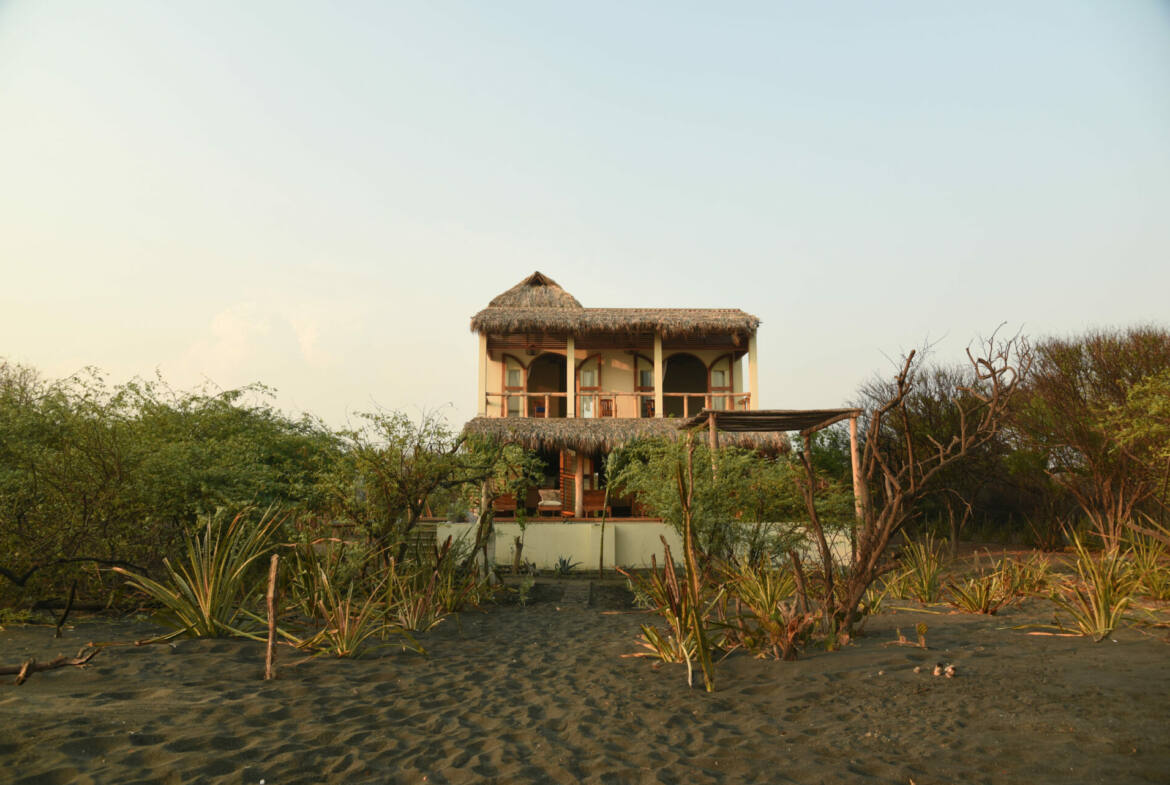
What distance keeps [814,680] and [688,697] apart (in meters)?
0.99

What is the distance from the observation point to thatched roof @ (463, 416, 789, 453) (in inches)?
607

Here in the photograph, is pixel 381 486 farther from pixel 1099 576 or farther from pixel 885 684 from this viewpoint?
pixel 1099 576

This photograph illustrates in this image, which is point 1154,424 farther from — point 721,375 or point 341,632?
point 721,375

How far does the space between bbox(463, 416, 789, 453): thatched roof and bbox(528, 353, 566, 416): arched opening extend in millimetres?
3416

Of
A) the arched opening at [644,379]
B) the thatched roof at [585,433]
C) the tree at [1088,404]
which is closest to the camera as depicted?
the tree at [1088,404]

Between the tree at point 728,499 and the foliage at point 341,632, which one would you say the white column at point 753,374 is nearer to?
the tree at point 728,499

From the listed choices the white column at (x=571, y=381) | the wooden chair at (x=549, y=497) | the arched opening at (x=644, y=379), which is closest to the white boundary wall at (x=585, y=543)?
the white column at (x=571, y=381)

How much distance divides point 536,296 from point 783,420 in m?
9.62

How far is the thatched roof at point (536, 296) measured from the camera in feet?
65.0

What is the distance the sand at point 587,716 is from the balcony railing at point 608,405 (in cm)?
1216

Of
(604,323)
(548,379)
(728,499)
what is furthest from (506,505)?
(728,499)

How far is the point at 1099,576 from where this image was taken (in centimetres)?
579

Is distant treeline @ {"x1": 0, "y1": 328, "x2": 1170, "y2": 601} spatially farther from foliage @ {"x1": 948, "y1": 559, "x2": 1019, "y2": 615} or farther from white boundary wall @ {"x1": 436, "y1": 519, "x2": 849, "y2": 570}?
white boundary wall @ {"x1": 436, "y1": 519, "x2": 849, "y2": 570}

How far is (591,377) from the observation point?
63.9 ft
